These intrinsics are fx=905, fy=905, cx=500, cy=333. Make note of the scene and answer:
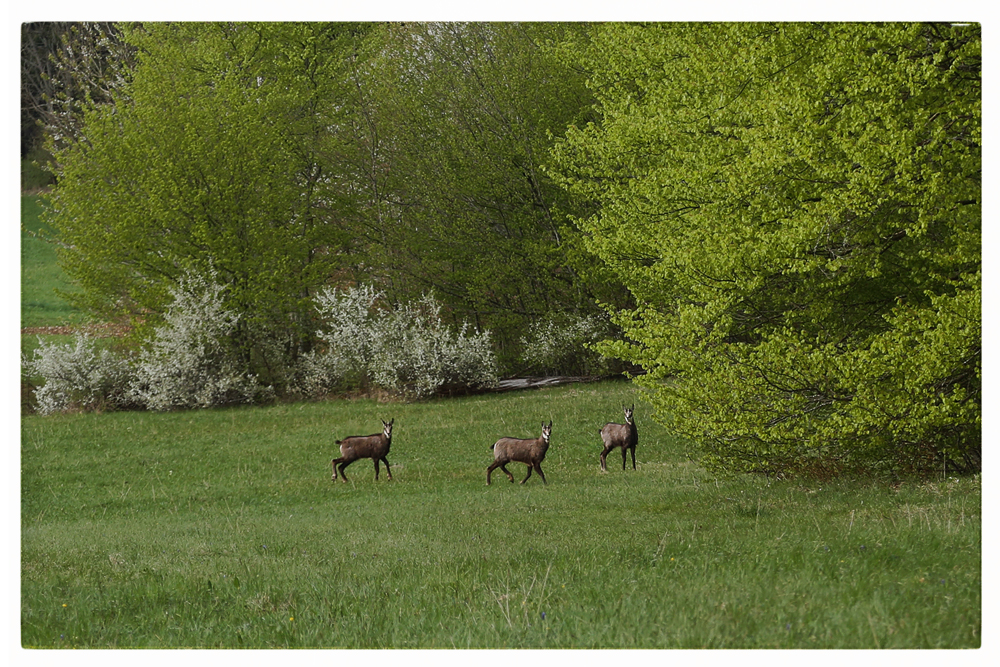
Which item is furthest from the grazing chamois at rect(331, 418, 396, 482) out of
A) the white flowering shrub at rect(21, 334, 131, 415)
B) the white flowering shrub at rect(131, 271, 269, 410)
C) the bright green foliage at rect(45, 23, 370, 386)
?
the bright green foliage at rect(45, 23, 370, 386)

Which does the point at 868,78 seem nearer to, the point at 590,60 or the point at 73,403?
the point at 590,60

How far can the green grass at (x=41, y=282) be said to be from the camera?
43.9 feet

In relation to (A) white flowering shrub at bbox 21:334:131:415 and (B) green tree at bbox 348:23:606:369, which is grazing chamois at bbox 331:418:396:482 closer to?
(A) white flowering shrub at bbox 21:334:131:415

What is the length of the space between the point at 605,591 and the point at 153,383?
13012 millimetres

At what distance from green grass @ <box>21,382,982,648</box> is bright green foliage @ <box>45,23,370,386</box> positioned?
463 cm

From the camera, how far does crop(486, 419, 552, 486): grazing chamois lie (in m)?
10.1

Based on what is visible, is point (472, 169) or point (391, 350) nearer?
point (391, 350)

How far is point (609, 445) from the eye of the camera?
36.2 ft

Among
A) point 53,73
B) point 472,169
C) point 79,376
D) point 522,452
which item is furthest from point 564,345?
point 53,73

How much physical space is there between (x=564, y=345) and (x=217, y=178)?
284 inches

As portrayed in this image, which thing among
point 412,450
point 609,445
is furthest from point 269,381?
point 609,445

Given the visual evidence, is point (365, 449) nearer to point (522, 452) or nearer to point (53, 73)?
point (522, 452)

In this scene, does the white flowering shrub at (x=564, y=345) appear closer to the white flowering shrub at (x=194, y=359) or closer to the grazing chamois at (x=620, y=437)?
the grazing chamois at (x=620, y=437)

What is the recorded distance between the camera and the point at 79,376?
16156mm
